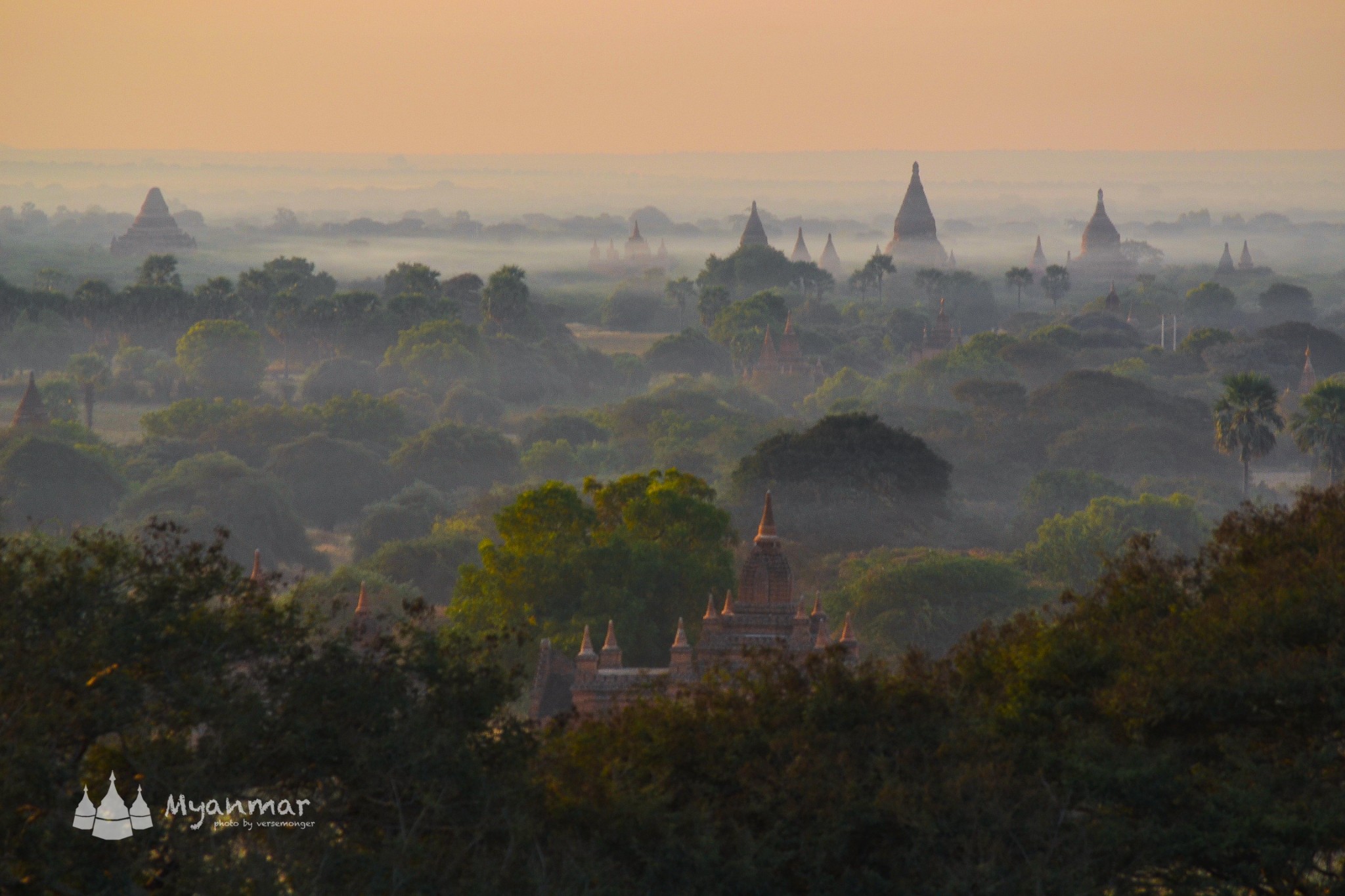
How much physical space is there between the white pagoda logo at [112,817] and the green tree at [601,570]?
743 inches

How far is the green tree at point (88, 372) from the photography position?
292 ft

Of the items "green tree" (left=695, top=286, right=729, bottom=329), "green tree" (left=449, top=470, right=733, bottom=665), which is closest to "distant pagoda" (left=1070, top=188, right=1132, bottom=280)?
"green tree" (left=695, top=286, right=729, bottom=329)

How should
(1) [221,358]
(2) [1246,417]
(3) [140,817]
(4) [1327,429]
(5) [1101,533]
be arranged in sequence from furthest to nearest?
1. (1) [221,358]
2. (2) [1246,417]
3. (4) [1327,429]
4. (5) [1101,533]
5. (3) [140,817]

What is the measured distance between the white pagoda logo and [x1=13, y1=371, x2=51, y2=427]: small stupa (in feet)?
177

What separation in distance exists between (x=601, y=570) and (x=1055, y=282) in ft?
426

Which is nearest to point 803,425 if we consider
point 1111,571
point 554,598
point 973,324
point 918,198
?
point 554,598

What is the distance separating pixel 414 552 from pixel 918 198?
140m

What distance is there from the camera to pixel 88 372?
3770 inches

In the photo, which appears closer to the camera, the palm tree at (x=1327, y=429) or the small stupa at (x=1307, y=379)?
the palm tree at (x=1327, y=429)

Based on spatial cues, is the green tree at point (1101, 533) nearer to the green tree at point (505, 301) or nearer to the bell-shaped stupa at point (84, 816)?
the bell-shaped stupa at point (84, 816)

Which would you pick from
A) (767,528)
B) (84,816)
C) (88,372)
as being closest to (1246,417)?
(767,528)

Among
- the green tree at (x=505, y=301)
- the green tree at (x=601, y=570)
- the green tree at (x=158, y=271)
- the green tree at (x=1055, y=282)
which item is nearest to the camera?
the green tree at (x=601, y=570)

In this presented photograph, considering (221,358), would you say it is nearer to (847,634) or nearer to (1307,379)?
(1307,379)

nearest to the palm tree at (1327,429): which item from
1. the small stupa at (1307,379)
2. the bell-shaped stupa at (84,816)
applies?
the small stupa at (1307,379)
